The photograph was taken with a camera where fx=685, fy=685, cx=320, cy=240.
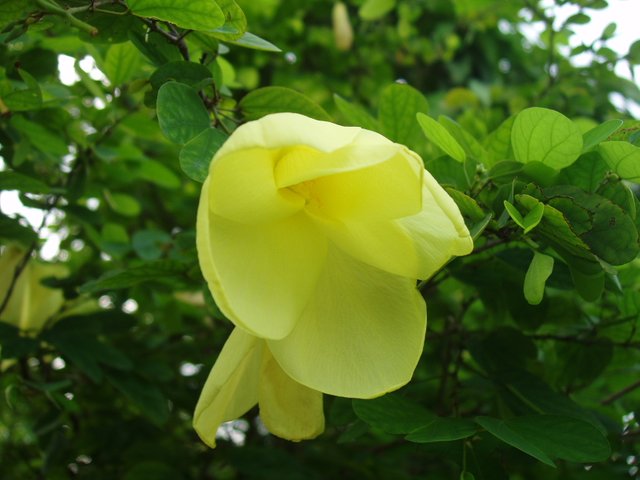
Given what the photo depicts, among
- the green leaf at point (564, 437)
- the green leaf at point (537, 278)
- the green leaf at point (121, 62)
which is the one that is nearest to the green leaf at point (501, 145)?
the green leaf at point (537, 278)

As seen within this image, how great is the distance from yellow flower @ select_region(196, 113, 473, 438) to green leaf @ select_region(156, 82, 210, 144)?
0.16 metres

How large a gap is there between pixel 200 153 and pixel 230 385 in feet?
0.83

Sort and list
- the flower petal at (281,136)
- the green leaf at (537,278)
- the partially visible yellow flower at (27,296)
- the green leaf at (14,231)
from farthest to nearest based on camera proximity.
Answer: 1. the partially visible yellow flower at (27,296)
2. the green leaf at (14,231)
3. the green leaf at (537,278)
4. the flower petal at (281,136)

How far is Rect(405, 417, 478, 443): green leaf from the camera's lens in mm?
738

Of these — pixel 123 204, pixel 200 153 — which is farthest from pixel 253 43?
pixel 123 204

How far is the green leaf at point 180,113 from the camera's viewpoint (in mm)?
763

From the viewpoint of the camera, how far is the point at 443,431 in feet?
2.51

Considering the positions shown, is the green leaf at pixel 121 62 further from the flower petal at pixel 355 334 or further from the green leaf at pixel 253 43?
the flower petal at pixel 355 334

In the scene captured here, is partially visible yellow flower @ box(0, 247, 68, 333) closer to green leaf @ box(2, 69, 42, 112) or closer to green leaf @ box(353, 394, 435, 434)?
green leaf @ box(2, 69, 42, 112)

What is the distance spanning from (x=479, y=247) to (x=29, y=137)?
0.77 m

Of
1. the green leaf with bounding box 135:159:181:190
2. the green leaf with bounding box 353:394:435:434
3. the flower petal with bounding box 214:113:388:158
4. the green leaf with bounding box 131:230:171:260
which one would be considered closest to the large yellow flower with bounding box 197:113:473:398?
the flower petal with bounding box 214:113:388:158

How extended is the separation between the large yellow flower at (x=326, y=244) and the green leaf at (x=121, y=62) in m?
0.55

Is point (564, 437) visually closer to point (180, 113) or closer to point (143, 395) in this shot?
point (180, 113)

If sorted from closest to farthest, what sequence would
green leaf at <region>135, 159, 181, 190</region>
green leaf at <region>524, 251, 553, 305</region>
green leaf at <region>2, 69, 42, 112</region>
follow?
green leaf at <region>524, 251, 553, 305</region>
green leaf at <region>2, 69, 42, 112</region>
green leaf at <region>135, 159, 181, 190</region>
